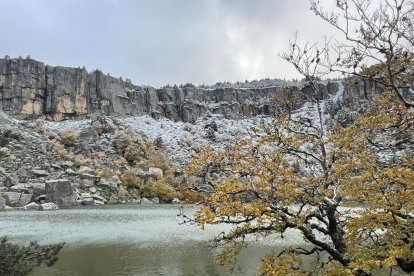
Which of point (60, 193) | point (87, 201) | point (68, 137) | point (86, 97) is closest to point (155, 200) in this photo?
point (87, 201)

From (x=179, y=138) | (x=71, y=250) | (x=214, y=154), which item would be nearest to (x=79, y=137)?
(x=179, y=138)

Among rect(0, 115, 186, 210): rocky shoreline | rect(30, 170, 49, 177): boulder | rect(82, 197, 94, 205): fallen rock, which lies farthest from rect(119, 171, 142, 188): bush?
rect(30, 170, 49, 177): boulder

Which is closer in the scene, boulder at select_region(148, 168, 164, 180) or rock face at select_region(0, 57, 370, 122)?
boulder at select_region(148, 168, 164, 180)

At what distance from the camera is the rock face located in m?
107

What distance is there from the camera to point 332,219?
9.55 m

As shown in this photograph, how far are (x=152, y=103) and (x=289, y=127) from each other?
126 m

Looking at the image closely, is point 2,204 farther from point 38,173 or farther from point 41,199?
point 38,173

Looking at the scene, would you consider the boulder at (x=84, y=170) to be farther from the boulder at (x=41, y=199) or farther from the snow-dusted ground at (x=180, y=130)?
the snow-dusted ground at (x=180, y=130)

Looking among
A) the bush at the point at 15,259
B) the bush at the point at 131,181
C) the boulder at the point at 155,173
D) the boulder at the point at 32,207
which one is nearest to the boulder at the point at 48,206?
the boulder at the point at 32,207

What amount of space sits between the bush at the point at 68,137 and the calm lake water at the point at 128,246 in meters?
51.3

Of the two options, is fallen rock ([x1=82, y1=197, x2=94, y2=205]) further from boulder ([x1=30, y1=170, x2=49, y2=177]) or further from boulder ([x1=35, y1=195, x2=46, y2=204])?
boulder ([x1=30, y1=170, x2=49, y2=177])

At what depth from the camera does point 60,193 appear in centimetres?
5762

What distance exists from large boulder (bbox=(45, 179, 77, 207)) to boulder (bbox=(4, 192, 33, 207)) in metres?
2.80

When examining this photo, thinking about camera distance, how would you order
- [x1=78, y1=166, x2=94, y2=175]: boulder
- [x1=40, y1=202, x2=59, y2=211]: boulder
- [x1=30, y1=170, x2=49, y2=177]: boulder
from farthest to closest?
[x1=78, y1=166, x2=94, y2=175]: boulder → [x1=30, y1=170, x2=49, y2=177]: boulder → [x1=40, y1=202, x2=59, y2=211]: boulder
